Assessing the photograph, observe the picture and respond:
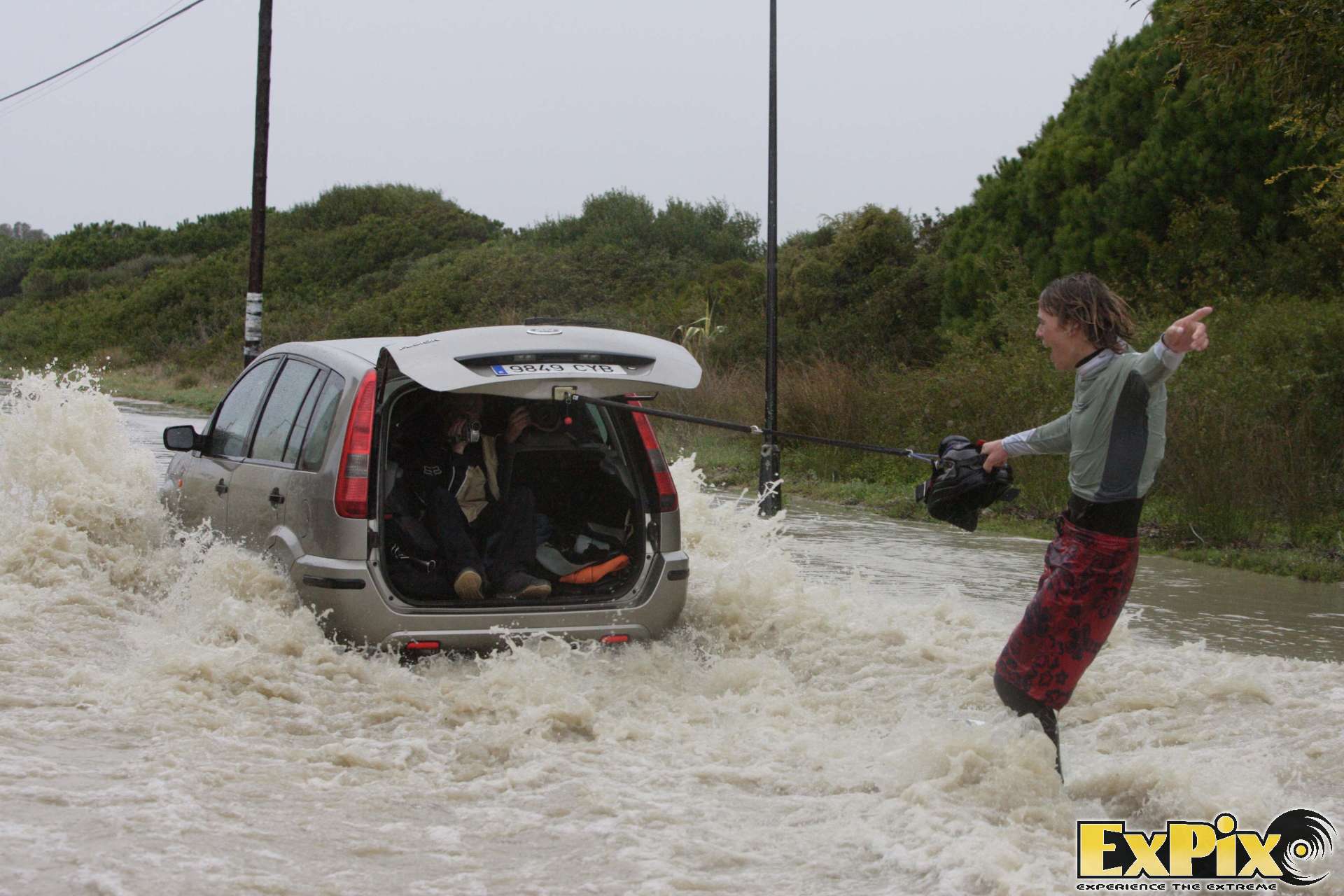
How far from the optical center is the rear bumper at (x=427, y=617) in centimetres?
636

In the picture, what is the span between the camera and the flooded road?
14.8 feet

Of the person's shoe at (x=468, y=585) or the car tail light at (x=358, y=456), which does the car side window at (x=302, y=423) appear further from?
the person's shoe at (x=468, y=585)

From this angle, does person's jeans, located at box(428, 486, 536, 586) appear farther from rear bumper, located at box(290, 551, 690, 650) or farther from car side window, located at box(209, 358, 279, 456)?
car side window, located at box(209, 358, 279, 456)

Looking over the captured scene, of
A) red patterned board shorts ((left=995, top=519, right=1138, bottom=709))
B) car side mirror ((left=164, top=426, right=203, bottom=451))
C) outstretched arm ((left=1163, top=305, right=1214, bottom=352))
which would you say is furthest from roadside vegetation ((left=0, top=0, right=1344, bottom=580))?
car side mirror ((left=164, top=426, right=203, bottom=451))

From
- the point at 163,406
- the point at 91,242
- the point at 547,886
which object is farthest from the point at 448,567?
the point at 91,242

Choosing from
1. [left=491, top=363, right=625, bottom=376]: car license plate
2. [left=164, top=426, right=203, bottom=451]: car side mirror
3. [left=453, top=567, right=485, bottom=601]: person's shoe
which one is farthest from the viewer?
[left=164, top=426, right=203, bottom=451]: car side mirror

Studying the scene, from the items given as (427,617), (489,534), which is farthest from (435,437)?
(427,617)

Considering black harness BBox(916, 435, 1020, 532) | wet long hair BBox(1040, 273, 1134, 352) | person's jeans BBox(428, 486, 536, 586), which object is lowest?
person's jeans BBox(428, 486, 536, 586)

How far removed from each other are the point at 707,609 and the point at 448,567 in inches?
64.2

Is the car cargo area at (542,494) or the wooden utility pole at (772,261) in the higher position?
the wooden utility pole at (772,261)

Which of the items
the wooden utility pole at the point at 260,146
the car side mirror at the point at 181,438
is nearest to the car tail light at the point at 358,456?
the car side mirror at the point at 181,438

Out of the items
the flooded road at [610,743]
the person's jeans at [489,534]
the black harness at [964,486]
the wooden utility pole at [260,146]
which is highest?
the wooden utility pole at [260,146]

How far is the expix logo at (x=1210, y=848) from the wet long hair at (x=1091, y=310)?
5.39 ft

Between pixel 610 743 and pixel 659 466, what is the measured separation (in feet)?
6.01
